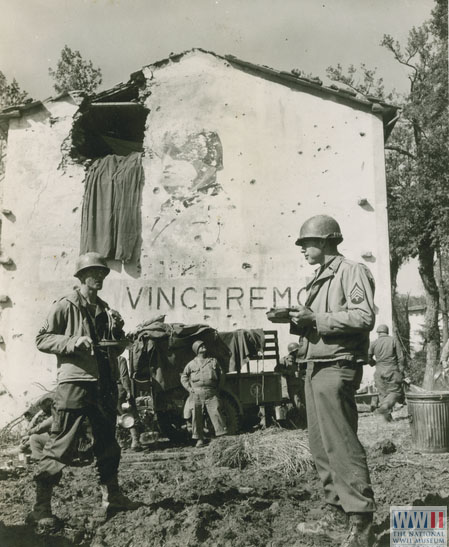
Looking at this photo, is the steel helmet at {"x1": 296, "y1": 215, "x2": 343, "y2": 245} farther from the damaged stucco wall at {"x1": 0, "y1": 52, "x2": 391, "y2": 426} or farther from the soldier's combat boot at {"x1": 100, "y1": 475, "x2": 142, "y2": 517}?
the damaged stucco wall at {"x1": 0, "y1": 52, "x2": 391, "y2": 426}

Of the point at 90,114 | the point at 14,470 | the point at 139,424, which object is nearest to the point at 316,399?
the point at 14,470

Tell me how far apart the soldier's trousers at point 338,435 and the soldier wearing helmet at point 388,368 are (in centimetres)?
747

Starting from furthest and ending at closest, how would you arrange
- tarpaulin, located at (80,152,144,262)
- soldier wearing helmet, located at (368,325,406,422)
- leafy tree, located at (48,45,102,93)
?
leafy tree, located at (48,45,102,93), tarpaulin, located at (80,152,144,262), soldier wearing helmet, located at (368,325,406,422)

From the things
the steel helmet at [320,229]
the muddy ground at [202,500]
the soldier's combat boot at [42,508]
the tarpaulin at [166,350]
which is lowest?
the muddy ground at [202,500]

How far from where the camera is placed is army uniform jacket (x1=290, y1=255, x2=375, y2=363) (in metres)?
4.02

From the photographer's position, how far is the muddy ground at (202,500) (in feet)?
13.7

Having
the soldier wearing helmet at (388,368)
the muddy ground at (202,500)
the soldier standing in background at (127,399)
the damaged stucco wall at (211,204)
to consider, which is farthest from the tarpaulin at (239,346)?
the muddy ground at (202,500)

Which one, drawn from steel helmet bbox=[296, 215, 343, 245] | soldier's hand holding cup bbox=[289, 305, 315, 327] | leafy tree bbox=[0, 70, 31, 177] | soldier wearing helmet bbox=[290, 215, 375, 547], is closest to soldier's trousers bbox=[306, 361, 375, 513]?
soldier wearing helmet bbox=[290, 215, 375, 547]

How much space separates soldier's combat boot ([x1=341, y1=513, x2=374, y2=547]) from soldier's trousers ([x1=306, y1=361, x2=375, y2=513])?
0.05m

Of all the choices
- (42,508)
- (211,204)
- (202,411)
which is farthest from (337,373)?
(211,204)

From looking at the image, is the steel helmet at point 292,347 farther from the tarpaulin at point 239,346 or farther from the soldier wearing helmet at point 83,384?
the soldier wearing helmet at point 83,384

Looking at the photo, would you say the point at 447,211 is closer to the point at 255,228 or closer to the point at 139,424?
the point at 255,228

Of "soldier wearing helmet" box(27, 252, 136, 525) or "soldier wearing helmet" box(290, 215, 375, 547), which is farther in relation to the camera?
"soldier wearing helmet" box(27, 252, 136, 525)

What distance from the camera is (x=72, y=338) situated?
477 centimetres
